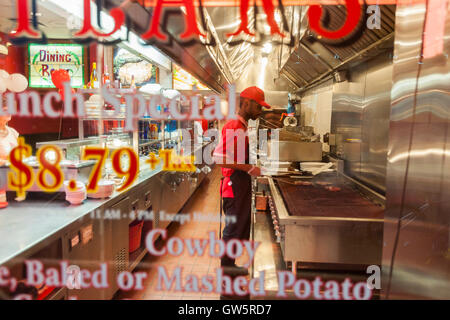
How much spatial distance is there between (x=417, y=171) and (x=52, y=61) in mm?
3059

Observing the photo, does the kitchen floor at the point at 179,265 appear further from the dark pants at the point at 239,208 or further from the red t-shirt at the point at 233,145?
the red t-shirt at the point at 233,145

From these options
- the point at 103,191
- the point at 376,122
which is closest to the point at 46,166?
the point at 103,191

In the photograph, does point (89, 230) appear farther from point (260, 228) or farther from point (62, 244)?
point (260, 228)

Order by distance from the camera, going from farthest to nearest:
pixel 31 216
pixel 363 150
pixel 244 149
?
pixel 363 150 → pixel 244 149 → pixel 31 216

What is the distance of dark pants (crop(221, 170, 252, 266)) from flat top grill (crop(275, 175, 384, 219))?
0.29 meters

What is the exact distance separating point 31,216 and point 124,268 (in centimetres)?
86

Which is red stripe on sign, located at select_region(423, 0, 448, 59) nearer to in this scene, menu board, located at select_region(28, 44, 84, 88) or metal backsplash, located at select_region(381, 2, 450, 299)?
metal backsplash, located at select_region(381, 2, 450, 299)

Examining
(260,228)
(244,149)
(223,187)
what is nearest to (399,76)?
(244,149)

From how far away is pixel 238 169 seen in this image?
7.89ft

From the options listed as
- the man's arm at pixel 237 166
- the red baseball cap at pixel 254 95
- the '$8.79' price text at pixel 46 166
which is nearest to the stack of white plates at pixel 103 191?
the '$8.79' price text at pixel 46 166

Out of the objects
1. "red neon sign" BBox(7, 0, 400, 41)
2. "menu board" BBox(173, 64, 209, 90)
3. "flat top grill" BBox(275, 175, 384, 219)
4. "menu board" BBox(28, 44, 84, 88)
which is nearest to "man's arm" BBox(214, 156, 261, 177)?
"flat top grill" BBox(275, 175, 384, 219)

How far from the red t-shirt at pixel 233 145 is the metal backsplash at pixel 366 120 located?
3.46 ft

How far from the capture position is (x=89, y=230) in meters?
2.02
